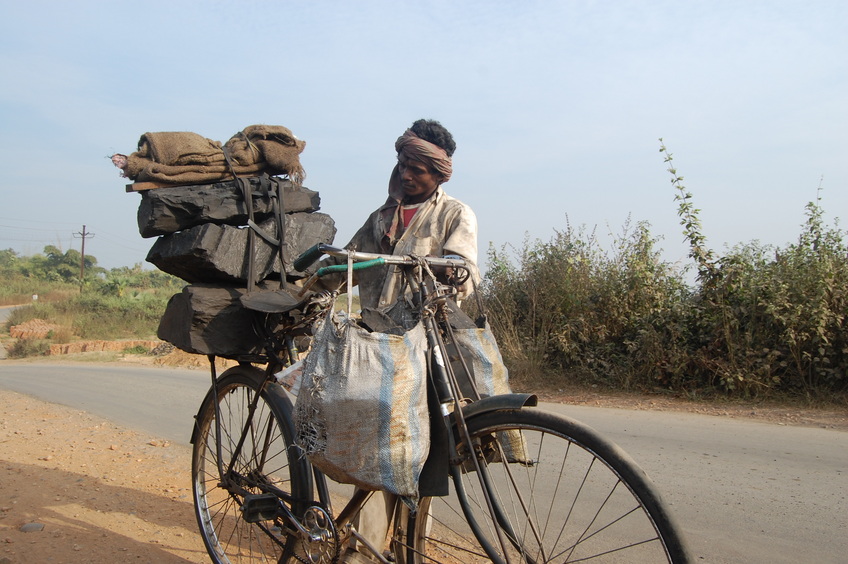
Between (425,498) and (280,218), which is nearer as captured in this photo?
(425,498)

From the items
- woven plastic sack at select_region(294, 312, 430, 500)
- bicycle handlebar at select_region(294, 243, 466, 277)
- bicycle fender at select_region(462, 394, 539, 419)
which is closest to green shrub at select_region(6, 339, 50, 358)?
bicycle handlebar at select_region(294, 243, 466, 277)

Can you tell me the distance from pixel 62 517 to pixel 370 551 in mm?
2488

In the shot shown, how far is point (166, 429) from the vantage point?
685 centimetres

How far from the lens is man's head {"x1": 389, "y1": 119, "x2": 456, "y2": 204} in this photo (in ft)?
10.5

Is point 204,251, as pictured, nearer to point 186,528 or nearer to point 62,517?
point 186,528

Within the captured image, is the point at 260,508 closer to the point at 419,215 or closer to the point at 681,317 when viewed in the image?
the point at 419,215

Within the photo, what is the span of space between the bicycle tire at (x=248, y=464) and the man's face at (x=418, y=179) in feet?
3.64

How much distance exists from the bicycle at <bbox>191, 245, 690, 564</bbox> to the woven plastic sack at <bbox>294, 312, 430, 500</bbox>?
0.42 ft

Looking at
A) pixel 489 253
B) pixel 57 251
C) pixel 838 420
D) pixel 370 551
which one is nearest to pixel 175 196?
pixel 370 551

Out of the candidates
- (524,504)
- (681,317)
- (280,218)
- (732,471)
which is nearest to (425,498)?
(524,504)

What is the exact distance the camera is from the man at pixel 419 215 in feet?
10.4

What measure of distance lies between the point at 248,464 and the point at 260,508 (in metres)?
0.42

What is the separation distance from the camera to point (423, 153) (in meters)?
3.20

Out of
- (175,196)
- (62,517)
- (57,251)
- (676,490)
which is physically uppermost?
(57,251)
